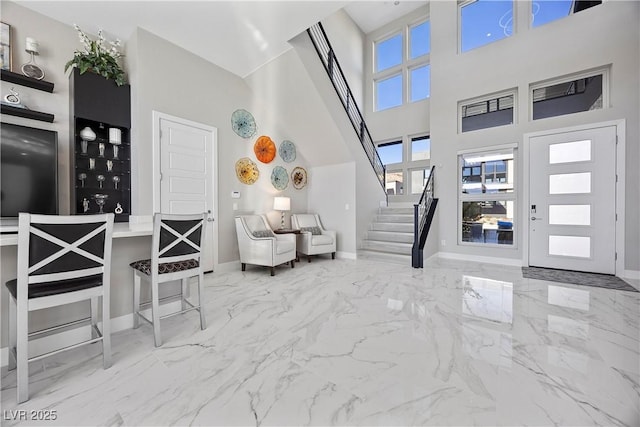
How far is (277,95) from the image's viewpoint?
4.79 metres

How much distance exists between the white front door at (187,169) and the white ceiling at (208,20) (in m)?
1.16

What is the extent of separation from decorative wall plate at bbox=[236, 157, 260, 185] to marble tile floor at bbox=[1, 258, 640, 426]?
7.70ft

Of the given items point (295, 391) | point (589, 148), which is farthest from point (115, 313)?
point (589, 148)

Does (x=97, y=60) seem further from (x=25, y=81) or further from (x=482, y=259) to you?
(x=482, y=259)

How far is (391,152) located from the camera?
798 cm

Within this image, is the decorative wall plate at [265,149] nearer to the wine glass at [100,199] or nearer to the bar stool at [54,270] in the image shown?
the wine glass at [100,199]

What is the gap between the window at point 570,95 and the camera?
Answer: 13.8ft

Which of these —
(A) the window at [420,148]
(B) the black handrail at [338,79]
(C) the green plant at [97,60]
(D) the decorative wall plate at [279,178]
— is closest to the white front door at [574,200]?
(A) the window at [420,148]

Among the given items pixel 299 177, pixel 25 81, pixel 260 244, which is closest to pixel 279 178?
pixel 299 177

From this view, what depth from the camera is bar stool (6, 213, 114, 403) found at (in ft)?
4.69

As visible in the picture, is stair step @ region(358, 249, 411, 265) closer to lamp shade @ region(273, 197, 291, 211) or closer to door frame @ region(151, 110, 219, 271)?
lamp shade @ region(273, 197, 291, 211)

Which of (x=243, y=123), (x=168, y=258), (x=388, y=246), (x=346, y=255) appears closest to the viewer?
(x=168, y=258)

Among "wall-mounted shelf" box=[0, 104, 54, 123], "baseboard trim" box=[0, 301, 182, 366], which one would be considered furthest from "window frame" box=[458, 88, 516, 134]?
"wall-mounted shelf" box=[0, 104, 54, 123]

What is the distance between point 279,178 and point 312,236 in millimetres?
1404
